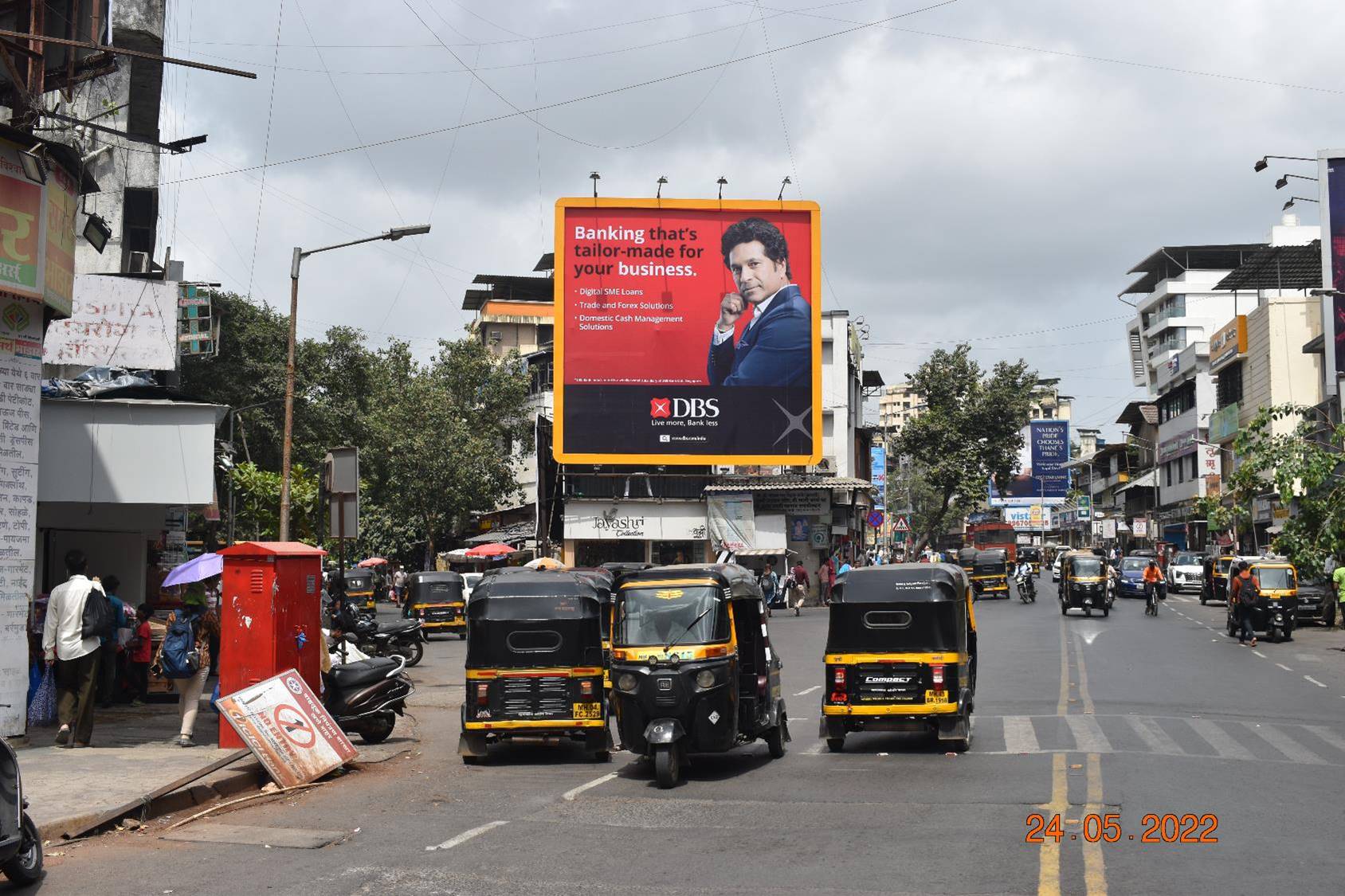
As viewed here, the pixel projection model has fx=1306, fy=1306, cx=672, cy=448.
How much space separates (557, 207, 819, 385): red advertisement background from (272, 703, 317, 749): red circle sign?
3016cm

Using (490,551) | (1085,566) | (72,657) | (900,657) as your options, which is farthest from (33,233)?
(490,551)

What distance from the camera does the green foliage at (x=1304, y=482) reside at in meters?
37.3

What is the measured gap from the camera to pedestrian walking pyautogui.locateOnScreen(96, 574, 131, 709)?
14.7 metres

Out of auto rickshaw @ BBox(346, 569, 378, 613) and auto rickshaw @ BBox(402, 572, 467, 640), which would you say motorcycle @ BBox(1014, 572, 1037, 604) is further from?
auto rickshaw @ BBox(346, 569, 378, 613)

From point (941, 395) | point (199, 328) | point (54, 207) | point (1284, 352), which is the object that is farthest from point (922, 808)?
point (941, 395)

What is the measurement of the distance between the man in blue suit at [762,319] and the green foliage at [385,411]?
56.7 feet

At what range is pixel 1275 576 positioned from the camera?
35.2m

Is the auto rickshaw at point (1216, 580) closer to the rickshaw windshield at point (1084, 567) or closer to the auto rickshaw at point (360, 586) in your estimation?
the rickshaw windshield at point (1084, 567)

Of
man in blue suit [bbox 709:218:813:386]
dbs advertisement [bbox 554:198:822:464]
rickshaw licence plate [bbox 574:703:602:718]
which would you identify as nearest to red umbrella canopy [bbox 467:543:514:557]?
dbs advertisement [bbox 554:198:822:464]

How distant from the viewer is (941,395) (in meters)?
71.4

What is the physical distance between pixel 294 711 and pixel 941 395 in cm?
6177

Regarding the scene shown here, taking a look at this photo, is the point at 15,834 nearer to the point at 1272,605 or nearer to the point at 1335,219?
the point at 1272,605

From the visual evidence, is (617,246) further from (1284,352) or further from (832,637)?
(1284,352)

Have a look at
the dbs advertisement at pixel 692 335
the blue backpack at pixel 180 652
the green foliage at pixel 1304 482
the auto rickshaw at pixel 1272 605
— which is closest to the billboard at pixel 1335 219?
the green foliage at pixel 1304 482
